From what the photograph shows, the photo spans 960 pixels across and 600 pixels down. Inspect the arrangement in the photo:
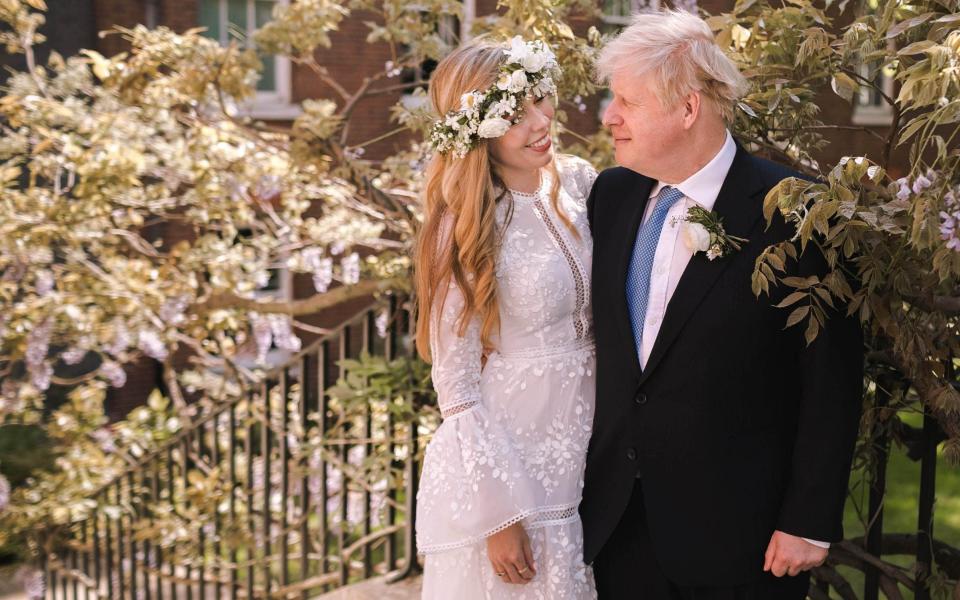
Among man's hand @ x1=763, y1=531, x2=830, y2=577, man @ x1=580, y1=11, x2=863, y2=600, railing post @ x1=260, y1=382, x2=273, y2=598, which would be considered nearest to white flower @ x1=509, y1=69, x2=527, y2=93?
man @ x1=580, y1=11, x2=863, y2=600

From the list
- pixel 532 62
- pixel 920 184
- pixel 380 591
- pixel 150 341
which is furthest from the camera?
pixel 150 341

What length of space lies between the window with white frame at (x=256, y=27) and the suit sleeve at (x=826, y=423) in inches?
375

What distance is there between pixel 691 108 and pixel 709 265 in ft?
1.24

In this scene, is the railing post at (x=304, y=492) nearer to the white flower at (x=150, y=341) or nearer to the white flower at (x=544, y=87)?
the white flower at (x=150, y=341)

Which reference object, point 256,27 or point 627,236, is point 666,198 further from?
point 256,27

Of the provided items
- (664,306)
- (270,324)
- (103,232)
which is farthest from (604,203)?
(103,232)

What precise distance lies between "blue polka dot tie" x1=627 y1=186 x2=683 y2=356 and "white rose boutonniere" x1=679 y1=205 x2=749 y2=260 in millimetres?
167

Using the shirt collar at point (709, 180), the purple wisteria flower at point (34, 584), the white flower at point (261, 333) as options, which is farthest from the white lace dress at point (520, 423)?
the purple wisteria flower at point (34, 584)

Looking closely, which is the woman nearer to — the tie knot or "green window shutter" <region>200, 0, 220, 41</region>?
the tie knot

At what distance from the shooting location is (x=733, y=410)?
239cm

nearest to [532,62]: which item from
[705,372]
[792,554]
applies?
[705,372]

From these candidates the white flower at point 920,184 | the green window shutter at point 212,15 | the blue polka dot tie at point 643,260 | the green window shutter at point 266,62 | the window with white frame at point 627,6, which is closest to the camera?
the white flower at point 920,184

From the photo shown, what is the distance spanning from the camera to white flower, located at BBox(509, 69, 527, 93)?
8.57ft

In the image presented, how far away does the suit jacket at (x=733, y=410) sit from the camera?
2314 mm
